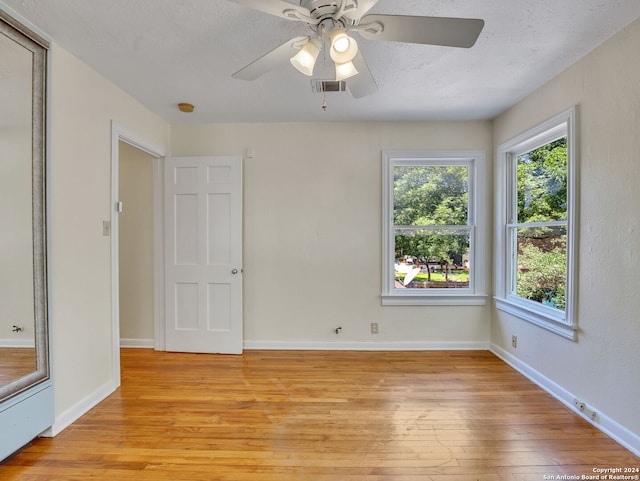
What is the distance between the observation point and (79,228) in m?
2.21

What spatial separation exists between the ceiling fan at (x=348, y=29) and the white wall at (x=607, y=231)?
132cm

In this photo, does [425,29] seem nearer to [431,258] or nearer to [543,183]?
[543,183]

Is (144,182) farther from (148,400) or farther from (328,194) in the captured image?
(148,400)

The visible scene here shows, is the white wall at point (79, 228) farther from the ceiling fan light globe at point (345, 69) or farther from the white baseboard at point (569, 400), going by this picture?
the white baseboard at point (569, 400)

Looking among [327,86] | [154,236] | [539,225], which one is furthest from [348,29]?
[154,236]

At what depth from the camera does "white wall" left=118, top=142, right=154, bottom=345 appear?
11.4 ft

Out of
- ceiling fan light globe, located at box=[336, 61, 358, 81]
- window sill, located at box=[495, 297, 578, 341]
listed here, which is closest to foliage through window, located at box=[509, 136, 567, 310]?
window sill, located at box=[495, 297, 578, 341]

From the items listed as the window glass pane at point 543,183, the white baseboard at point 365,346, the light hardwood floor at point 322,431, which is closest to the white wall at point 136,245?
the light hardwood floor at point 322,431

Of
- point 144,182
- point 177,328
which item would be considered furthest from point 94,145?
point 177,328

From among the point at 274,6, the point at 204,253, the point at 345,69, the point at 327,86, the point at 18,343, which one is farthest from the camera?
the point at 204,253

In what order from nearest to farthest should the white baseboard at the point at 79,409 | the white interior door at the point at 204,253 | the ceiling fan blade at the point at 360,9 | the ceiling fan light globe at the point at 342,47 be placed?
the ceiling fan blade at the point at 360,9
the ceiling fan light globe at the point at 342,47
the white baseboard at the point at 79,409
the white interior door at the point at 204,253

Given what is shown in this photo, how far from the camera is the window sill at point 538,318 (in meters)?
2.32

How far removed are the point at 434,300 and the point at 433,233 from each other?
716 mm

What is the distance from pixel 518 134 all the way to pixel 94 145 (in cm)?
350
